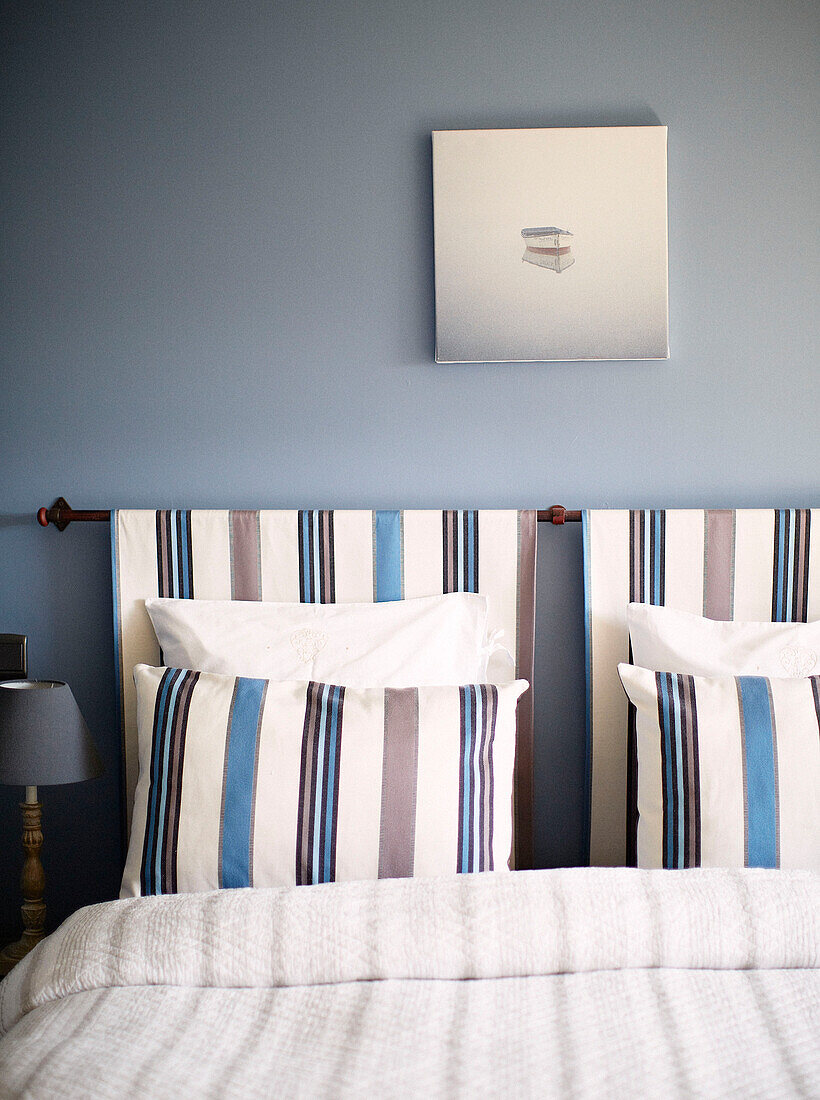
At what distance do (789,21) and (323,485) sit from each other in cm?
145

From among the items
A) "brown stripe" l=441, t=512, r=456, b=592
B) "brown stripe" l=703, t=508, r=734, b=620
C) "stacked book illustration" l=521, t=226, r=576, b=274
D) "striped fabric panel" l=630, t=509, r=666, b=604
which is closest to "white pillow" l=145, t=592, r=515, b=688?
"brown stripe" l=441, t=512, r=456, b=592

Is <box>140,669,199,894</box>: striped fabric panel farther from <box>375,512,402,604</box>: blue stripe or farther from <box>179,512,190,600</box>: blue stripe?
<box>375,512,402,604</box>: blue stripe

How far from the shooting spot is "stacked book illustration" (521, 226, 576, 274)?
68.3 inches

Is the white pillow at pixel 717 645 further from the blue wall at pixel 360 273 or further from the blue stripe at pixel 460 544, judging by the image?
the blue stripe at pixel 460 544

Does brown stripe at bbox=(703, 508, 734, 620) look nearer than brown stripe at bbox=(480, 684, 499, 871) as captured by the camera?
No

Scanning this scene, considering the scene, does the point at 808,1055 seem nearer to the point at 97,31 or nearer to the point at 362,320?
the point at 362,320

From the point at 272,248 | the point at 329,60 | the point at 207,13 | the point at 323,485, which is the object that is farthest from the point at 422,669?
the point at 207,13

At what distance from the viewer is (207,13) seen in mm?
1778

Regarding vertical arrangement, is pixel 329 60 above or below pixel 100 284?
above

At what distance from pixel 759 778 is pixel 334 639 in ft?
2.71

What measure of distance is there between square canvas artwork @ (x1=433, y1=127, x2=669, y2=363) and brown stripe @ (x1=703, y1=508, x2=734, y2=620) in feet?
1.33

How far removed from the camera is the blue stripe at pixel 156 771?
1379mm

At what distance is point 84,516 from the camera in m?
1.79

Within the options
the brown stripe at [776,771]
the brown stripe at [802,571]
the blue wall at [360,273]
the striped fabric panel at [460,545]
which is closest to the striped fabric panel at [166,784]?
the blue wall at [360,273]
